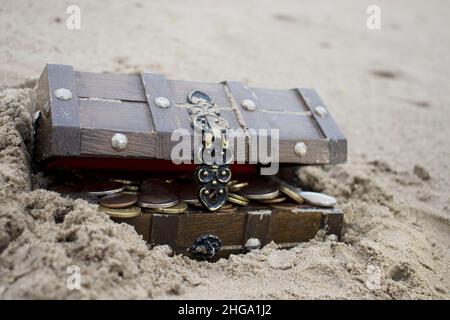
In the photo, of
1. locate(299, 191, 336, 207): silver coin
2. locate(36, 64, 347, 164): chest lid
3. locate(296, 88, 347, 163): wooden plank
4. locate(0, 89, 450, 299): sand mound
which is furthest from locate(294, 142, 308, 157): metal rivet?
locate(0, 89, 450, 299): sand mound

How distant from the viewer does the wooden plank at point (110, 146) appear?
2.21 metres

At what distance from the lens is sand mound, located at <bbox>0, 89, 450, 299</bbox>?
1.85 meters

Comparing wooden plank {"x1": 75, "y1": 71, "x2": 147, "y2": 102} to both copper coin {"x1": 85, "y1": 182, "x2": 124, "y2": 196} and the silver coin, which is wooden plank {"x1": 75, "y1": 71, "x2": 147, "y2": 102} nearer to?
copper coin {"x1": 85, "y1": 182, "x2": 124, "y2": 196}

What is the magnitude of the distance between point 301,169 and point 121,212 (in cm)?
152

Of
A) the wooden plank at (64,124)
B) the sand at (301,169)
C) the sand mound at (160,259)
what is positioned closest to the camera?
the sand mound at (160,259)

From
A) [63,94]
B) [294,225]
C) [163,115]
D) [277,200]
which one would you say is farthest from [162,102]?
[294,225]

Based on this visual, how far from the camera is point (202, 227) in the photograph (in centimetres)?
246

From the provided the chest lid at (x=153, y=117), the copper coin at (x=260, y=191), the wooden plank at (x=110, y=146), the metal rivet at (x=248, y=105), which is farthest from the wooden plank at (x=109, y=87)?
the copper coin at (x=260, y=191)

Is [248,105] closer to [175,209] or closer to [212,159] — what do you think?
[212,159]

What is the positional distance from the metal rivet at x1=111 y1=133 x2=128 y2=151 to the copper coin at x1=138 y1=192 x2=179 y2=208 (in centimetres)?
28

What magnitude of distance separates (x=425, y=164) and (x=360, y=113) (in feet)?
2.61

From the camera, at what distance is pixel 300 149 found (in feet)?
8.68

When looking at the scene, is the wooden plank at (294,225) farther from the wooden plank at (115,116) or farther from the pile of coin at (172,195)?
the wooden plank at (115,116)
